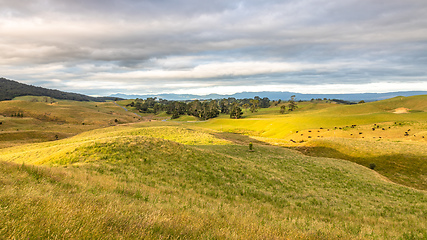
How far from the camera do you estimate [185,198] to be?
35.5 ft

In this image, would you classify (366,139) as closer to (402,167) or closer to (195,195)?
(402,167)

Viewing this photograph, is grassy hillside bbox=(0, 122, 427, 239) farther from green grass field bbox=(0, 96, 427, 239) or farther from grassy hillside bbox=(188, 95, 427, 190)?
grassy hillside bbox=(188, 95, 427, 190)

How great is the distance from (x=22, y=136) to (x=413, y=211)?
75293 millimetres

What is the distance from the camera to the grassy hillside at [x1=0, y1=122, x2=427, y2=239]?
14.7ft

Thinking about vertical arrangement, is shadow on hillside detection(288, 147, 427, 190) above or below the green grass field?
below

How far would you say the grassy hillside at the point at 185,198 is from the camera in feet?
14.7

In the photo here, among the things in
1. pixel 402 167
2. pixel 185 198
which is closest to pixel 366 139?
pixel 402 167

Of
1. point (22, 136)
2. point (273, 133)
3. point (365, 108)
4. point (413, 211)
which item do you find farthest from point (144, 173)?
point (365, 108)

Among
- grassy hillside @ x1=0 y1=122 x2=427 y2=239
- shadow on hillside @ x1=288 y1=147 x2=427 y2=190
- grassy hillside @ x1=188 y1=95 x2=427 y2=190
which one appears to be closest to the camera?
grassy hillside @ x1=0 y1=122 x2=427 y2=239

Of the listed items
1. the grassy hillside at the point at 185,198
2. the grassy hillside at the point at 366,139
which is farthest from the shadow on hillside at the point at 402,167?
the grassy hillside at the point at 185,198

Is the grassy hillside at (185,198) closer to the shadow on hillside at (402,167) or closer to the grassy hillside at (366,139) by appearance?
the shadow on hillside at (402,167)

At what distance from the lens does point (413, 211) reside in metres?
14.2

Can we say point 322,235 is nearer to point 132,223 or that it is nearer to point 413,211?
point 132,223

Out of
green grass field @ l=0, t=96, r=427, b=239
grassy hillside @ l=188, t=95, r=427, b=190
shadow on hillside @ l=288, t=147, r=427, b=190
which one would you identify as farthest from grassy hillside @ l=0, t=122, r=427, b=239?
grassy hillside @ l=188, t=95, r=427, b=190
